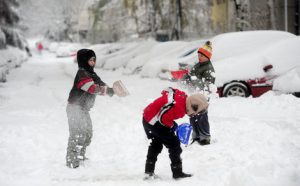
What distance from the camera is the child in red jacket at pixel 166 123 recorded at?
191 inches

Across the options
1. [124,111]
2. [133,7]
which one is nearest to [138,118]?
[124,111]

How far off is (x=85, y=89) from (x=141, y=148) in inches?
64.2

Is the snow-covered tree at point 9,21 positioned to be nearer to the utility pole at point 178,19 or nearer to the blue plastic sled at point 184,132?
the utility pole at point 178,19

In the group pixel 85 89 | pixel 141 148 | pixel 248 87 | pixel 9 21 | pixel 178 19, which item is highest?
pixel 9 21

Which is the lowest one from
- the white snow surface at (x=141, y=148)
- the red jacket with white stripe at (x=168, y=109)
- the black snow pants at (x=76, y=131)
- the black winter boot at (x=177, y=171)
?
the white snow surface at (x=141, y=148)

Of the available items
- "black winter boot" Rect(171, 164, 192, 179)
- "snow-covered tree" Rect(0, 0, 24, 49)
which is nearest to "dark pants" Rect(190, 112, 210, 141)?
"black winter boot" Rect(171, 164, 192, 179)

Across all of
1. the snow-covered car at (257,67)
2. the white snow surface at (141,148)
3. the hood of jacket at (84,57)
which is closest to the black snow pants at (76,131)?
the white snow surface at (141,148)

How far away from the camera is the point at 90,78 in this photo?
5.72m

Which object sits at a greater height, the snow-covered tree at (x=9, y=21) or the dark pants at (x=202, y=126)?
the snow-covered tree at (x=9, y=21)

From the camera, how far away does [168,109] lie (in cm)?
489

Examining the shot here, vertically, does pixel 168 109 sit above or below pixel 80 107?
above

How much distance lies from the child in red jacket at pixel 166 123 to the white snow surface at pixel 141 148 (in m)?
0.23

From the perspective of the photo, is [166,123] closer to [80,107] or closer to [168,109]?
[168,109]

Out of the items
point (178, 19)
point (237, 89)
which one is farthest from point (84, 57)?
point (178, 19)
